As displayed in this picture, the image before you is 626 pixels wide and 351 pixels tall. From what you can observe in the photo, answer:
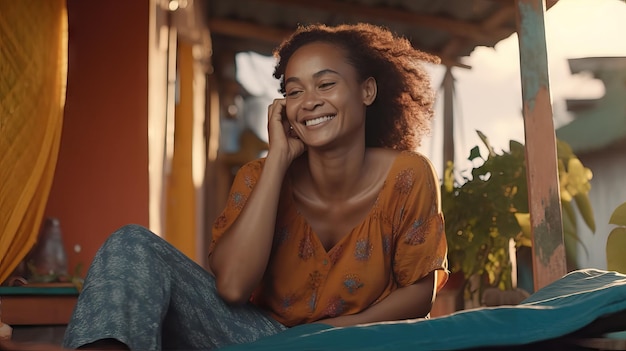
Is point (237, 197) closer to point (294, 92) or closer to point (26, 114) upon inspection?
point (294, 92)

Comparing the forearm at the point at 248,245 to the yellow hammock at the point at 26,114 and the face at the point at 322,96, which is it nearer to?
the face at the point at 322,96

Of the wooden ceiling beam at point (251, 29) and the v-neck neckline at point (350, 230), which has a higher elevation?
the wooden ceiling beam at point (251, 29)

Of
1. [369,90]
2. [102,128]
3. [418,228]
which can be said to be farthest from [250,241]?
[102,128]

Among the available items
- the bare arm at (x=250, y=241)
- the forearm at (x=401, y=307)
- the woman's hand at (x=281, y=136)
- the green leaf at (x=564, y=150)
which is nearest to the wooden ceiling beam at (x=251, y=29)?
the green leaf at (x=564, y=150)

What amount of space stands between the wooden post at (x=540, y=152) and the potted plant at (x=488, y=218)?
35.1 inches

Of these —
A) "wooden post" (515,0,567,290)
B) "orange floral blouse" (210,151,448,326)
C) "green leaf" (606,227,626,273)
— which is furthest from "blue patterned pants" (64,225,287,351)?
"green leaf" (606,227,626,273)

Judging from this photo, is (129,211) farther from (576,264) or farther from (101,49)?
(576,264)

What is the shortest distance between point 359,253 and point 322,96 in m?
0.47

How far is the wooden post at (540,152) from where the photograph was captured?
8.83 ft

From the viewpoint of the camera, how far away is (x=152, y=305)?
1.81 m

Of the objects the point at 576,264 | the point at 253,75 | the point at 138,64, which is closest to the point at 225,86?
the point at 253,75

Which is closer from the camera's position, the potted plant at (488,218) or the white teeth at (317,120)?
the white teeth at (317,120)

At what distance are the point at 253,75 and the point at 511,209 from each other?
602 centimetres

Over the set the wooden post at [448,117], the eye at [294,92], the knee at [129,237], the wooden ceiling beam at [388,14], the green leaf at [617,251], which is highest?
the wooden ceiling beam at [388,14]
